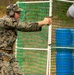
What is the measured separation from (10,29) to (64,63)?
1.92m

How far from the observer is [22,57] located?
31.2ft

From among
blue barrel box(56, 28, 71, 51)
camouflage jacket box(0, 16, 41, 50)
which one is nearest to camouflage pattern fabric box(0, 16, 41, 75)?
camouflage jacket box(0, 16, 41, 50)

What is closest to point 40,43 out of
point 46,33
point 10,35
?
point 46,33

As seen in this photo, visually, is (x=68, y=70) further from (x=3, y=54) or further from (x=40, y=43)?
(x=3, y=54)

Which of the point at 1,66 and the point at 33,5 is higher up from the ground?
the point at 33,5

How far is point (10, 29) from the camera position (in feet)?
23.1

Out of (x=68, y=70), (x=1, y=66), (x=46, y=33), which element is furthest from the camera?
(x=46, y=33)

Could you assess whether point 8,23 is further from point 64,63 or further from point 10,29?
point 64,63

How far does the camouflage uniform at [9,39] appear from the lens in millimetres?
6918

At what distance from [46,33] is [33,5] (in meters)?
0.77

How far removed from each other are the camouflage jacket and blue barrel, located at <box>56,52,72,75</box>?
1.66 metres

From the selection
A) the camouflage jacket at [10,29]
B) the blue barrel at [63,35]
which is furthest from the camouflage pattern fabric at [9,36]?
the blue barrel at [63,35]

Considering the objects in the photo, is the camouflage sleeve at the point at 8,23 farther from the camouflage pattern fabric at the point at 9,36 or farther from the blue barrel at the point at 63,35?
the blue barrel at the point at 63,35

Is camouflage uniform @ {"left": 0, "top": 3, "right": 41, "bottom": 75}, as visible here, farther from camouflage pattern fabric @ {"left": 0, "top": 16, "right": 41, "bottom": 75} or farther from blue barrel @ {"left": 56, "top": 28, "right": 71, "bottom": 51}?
blue barrel @ {"left": 56, "top": 28, "right": 71, "bottom": 51}
